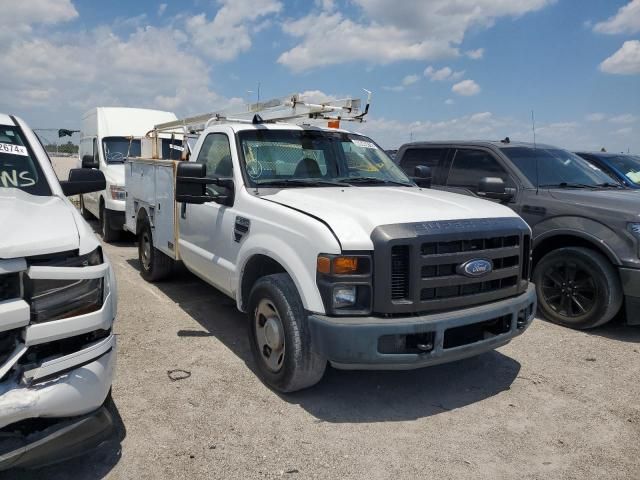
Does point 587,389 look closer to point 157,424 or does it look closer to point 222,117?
point 157,424

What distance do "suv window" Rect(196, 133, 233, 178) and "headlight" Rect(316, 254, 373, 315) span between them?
5.94ft

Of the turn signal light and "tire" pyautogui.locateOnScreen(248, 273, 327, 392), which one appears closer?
the turn signal light

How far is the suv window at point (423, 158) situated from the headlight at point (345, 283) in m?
3.99

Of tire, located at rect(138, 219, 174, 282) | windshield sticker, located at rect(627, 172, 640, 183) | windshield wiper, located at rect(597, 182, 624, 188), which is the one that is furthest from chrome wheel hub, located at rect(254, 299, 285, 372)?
windshield sticker, located at rect(627, 172, 640, 183)

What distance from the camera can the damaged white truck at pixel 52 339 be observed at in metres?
2.14

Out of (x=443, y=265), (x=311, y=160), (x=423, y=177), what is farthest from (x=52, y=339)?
(x=423, y=177)

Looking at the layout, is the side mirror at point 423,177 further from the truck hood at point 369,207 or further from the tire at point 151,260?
the tire at point 151,260

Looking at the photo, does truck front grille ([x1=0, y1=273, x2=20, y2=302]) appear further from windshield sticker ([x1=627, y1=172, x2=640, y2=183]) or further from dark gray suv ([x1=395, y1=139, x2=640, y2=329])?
windshield sticker ([x1=627, y1=172, x2=640, y2=183])

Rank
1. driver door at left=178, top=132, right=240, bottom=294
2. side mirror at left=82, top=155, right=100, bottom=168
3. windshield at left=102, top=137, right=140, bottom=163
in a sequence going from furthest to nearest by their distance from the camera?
windshield at left=102, top=137, right=140, bottom=163
side mirror at left=82, top=155, right=100, bottom=168
driver door at left=178, top=132, right=240, bottom=294

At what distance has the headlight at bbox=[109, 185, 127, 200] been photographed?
9258mm

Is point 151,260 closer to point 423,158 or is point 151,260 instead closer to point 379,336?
point 423,158

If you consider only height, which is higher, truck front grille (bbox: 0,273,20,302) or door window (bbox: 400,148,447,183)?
door window (bbox: 400,148,447,183)

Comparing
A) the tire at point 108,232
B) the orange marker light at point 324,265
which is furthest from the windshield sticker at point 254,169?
the tire at point 108,232

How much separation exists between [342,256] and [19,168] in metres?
2.26
